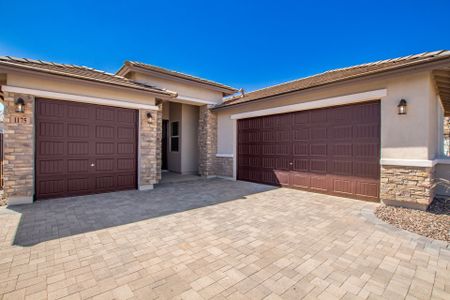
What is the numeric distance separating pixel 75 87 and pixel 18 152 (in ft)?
7.62

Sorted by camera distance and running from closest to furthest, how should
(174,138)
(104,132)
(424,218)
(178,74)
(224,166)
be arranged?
(424,218)
(104,132)
(178,74)
(224,166)
(174,138)

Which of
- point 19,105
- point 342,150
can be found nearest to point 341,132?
point 342,150

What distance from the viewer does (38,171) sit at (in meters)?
5.91

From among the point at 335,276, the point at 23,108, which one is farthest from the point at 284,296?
the point at 23,108

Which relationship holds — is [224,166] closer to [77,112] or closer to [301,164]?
[301,164]

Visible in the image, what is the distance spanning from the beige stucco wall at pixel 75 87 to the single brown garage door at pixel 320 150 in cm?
480

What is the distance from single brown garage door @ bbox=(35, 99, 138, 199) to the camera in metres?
6.00

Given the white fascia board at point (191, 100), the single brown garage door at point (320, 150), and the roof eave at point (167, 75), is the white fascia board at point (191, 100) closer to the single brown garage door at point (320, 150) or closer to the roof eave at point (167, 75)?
the roof eave at point (167, 75)

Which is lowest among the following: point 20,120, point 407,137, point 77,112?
point 407,137

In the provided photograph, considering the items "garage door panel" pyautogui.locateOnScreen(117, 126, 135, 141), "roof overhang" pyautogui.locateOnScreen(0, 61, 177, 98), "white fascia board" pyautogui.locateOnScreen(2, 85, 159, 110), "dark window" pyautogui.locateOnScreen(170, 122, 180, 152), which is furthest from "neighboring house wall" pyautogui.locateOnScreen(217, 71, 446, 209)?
"dark window" pyautogui.locateOnScreen(170, 122, 180, 152)

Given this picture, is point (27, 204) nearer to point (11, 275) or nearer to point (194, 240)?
point (11, 275)

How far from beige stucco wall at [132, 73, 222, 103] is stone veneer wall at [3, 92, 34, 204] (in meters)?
4.24

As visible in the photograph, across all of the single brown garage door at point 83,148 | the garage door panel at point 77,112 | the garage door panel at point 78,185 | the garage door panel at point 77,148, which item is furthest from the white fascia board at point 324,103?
the garage door panel at point 78,185

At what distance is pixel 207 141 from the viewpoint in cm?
1066
